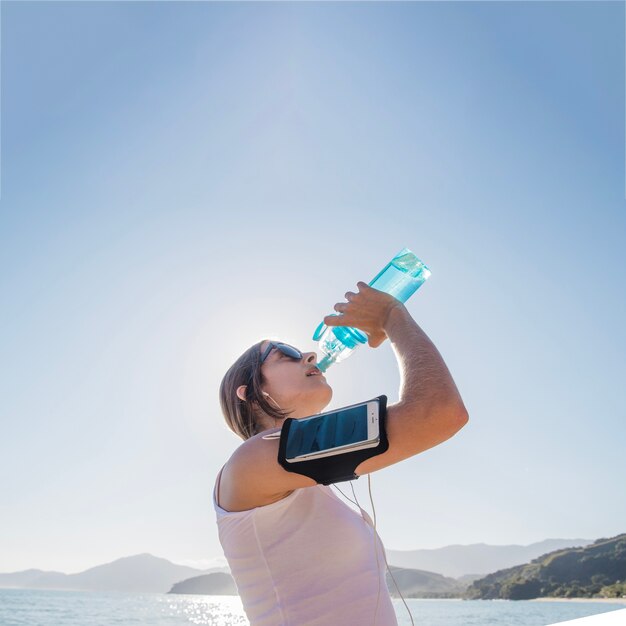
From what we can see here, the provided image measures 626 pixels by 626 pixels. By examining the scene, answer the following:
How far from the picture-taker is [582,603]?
64.2 metres

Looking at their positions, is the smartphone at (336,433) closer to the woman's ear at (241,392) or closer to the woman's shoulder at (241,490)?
the woman's shoulder at (241,490)

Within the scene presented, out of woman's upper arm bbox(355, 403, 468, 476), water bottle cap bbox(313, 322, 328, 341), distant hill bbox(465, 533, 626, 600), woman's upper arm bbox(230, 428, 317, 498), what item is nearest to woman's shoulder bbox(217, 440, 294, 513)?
woman's upper arm bbox(230, 428, 317, 498)

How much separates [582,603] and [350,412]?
75424 mm

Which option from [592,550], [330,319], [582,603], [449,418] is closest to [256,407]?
[330,319]

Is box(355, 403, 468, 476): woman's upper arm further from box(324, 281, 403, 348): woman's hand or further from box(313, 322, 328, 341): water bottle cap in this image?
box(313, 322, 328, 341): water bottle cap

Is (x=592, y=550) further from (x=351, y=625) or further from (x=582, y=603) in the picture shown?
(x=351, y=625)

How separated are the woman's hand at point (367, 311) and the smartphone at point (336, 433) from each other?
1.09ft

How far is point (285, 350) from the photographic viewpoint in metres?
1.77

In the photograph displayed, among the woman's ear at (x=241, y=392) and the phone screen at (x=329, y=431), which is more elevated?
the woman's ear at (x=241, y=392)

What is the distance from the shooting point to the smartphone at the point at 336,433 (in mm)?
1021

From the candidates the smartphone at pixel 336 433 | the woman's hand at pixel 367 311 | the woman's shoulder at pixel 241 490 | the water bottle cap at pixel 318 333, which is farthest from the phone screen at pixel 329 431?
the water bottle cap at pixel 318 333

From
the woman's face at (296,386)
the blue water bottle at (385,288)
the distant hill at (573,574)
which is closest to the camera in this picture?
the woman's face at (296,386)

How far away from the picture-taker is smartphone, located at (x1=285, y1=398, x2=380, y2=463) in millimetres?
1021

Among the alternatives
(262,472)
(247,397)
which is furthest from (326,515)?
(247,397)
